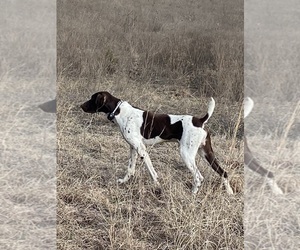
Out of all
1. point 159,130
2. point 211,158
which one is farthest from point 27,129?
point 211,158

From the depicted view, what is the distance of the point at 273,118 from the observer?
3.90m

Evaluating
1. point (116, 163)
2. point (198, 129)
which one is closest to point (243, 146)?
point (198, 129)

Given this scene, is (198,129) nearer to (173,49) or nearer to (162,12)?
(173,49)

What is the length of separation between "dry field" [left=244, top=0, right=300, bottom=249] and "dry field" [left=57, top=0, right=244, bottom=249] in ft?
0.50

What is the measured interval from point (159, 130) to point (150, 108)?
1.54 meters

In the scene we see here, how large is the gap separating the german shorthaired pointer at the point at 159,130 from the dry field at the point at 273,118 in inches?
12.3

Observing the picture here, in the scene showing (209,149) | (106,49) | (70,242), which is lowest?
(70,242)

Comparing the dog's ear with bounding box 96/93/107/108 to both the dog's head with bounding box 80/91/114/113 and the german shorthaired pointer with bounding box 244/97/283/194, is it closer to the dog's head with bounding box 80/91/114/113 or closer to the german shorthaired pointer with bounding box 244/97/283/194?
the dog's head with bounding box 80/91/114/113

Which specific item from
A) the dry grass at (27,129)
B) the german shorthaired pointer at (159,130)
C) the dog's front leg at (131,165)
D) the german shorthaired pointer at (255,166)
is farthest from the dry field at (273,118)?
the dry grass at (27,129)

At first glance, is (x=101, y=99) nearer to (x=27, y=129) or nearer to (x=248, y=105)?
(x=27, y=129)

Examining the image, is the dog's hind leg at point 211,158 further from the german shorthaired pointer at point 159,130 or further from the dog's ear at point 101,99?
the dog's ear at point 101,99

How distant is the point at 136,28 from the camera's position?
6.46 m

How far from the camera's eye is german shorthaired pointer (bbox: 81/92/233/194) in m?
3.57

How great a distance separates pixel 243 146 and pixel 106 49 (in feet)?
8.34
